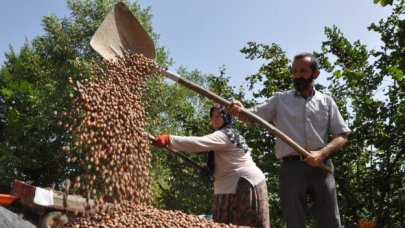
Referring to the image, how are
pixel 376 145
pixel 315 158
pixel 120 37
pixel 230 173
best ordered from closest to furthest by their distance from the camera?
pixel 315 158
pixel 230 173
pixel 120 37
pixel 376 145

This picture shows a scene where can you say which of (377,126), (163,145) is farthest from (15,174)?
(163,145)

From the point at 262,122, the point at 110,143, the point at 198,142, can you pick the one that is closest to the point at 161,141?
the point at 198,142

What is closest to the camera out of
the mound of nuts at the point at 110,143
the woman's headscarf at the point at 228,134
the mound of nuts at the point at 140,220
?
the mound of nuts at the point at 140,220

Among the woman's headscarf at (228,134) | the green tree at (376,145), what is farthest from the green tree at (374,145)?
the woman's headscarf at (228,134)

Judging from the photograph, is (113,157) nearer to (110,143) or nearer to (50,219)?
(110,143)

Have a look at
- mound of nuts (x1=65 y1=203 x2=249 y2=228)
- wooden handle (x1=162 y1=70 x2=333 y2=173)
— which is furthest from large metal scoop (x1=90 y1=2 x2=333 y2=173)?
mound of nuts (x1=65 y1=203 x2=249 y2=228)

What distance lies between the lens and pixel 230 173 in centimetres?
352

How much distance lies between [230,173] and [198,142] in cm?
35

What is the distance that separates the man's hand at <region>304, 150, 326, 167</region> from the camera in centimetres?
302

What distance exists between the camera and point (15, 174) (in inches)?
634

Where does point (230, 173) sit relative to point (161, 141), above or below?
below

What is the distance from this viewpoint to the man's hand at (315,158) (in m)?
3.02

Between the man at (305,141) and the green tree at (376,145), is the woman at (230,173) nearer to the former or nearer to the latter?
the man at (305,141)

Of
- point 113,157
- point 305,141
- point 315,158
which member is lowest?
point 113,157
